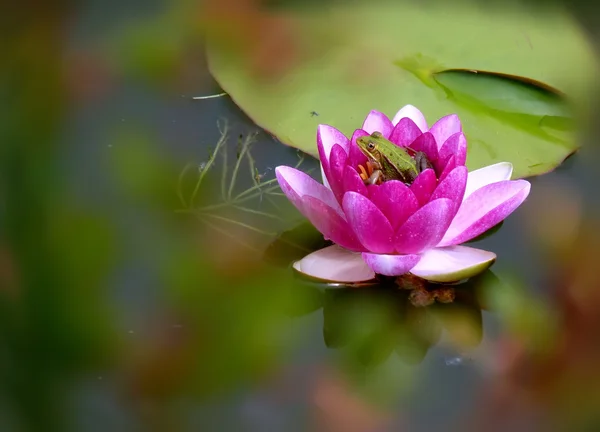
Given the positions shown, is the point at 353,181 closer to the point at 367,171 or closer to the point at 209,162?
the point at 367,171

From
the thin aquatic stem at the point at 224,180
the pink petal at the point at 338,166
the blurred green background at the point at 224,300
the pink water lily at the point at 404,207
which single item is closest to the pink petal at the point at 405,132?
the pink water lily at the point at 404,207

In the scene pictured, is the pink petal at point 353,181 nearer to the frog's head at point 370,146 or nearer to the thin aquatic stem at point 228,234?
the frog's head at point 370,146

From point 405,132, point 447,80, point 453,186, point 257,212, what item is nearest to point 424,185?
point 453,186

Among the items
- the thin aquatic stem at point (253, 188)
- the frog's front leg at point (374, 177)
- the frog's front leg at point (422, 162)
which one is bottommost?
the thin aquatic stem at point (253, 188)

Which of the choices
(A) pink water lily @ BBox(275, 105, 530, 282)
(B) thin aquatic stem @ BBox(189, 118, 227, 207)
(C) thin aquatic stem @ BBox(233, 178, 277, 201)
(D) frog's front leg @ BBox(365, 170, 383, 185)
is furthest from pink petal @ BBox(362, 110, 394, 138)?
(B) thin aquatic stem @ BBox(189, 118, 227, 207)

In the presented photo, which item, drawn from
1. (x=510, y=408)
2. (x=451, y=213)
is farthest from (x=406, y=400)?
(x=451, y=213)

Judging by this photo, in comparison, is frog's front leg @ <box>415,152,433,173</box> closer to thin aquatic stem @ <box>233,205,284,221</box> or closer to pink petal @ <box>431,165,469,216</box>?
pink petal @ <box>431,165,469,216</box>
